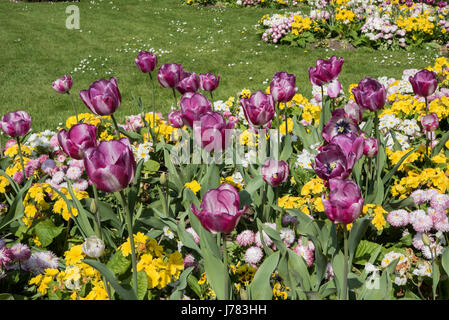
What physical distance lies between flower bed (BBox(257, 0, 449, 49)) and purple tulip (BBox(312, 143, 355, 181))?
6.92 metres

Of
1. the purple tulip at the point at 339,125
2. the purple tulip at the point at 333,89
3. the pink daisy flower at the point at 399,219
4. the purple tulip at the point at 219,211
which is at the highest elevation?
the purple tulip at the point at 333,89

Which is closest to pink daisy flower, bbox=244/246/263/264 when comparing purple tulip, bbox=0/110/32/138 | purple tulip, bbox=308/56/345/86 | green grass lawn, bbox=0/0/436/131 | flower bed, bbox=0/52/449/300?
flower bed, bbox=0/52/449/300

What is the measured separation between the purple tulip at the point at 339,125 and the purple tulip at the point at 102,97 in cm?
110

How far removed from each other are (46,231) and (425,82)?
2314 mm

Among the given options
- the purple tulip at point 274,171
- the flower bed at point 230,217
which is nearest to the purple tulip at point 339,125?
the flower bed at point 230,217

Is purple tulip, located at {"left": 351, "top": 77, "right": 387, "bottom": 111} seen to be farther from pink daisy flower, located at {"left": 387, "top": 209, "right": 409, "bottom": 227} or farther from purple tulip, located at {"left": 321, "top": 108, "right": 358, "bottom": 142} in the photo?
pink daisy flower, located at {"left": 387, "top": 209, "right": 409, "bottom": 227}

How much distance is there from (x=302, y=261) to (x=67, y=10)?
12.8 metres

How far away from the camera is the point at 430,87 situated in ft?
7.87

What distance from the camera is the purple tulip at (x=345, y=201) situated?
1352 millimetres

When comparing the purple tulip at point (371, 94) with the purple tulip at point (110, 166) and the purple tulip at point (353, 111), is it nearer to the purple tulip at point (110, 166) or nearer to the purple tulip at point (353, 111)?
the purple tulip at point (353, 111)

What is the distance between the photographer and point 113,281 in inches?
55.2

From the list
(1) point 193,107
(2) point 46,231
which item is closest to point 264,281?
(1) point 193,107

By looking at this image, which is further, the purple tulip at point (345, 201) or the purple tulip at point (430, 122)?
the purple tulip at point (430, 122)
